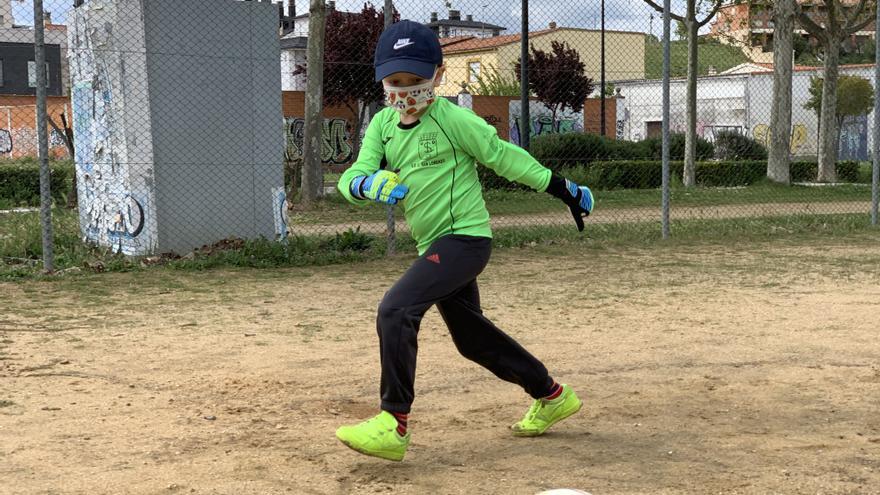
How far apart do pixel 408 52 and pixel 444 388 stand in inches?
77.6

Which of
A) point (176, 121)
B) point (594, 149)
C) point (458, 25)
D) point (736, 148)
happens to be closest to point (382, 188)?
point (176, 121)

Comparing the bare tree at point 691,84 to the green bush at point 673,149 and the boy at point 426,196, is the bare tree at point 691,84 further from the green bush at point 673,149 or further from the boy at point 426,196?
the boy at point 426,196

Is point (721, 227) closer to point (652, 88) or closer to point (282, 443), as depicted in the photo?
point (282, 443)

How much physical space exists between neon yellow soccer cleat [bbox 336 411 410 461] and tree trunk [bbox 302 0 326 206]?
13.2 metres

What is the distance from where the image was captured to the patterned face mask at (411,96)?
4242 millimetres

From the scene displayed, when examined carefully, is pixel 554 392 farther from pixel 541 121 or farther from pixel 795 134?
pixel 795 134

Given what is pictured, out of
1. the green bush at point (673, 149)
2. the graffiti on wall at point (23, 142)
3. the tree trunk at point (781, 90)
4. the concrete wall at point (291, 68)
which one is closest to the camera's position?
the tree trunk at point (781, 90)

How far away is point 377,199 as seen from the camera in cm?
400

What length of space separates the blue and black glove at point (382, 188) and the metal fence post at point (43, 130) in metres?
6.08

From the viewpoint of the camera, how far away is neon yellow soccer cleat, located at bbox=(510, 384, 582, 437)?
4586 mm

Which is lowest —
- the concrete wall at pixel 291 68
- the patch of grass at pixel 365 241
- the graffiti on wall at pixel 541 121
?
the patch of grass at pixel 365 241

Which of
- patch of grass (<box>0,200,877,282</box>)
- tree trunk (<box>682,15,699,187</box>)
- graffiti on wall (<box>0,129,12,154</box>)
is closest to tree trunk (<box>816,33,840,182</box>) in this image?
tree trunk (<box>682,15,699,187</box>)

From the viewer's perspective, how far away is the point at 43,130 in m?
9.34

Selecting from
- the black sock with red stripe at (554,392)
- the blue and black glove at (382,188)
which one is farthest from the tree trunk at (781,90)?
the blue and black glove at (382,188)
